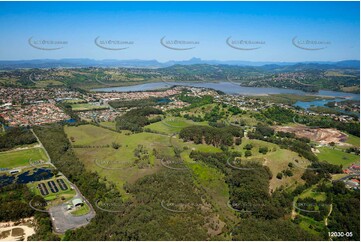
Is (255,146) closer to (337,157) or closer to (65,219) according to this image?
(337,157)

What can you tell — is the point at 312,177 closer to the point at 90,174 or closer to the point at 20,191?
the point at 90,174

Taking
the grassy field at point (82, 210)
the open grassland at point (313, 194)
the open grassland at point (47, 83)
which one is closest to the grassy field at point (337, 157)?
the open grassland at point (313, 194)

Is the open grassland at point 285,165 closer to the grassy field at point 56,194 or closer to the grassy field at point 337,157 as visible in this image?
the grassy field at point 337,157

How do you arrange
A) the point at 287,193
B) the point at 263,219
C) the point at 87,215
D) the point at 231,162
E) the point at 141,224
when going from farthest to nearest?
the point at 231,162 < the point at 287,193 < the point at 87,215 < the point at 263,219 < the point at 141,224

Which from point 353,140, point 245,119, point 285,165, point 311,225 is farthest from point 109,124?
point 353,140

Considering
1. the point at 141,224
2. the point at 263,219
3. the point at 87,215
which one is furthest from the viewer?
the point at 87,215

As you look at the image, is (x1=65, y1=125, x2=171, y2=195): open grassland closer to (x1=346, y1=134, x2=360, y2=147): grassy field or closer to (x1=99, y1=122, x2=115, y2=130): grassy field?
(x1=99, y1=122, x2=115, y2=130): grassy field

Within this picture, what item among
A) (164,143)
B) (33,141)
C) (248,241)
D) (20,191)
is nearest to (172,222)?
(248,241)
